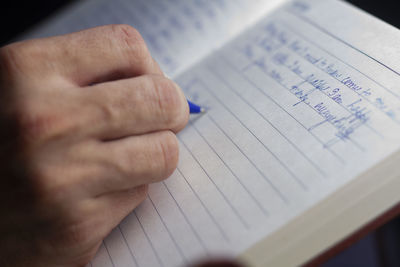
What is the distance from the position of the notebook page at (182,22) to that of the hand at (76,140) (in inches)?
9.3

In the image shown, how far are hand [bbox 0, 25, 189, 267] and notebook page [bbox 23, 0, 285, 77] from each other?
24 cm

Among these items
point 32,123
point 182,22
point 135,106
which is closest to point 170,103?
point 135,106

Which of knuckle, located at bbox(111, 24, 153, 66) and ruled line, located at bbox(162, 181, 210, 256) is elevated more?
knuckle, located at bbox(111, 24, 153, 66)

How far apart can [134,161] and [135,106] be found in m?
0.06

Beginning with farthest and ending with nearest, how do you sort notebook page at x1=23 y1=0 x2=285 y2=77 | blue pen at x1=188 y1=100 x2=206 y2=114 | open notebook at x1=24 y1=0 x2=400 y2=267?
notebook page at x1=23 y1=0 x2=285 y2=77 → blue pen at x1=188 y1=100 x2=206 y2=114 → open notebook at x1=24 y1=0 x2=400 y2=267

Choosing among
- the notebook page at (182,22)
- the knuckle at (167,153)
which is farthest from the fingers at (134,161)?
the notebook page at (182,22)

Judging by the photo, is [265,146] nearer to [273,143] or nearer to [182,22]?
[273,143]

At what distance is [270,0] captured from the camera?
2.20ft

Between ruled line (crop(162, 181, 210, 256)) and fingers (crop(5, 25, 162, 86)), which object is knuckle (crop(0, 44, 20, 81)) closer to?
fingers (crop(5, 25, 162, 86))

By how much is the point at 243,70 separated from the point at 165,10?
0.30 meters

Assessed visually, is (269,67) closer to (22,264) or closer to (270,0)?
(270,0)

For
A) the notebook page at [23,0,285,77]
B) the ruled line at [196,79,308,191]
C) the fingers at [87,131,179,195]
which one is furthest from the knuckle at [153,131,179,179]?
the notebook page at [23,0,285,77]

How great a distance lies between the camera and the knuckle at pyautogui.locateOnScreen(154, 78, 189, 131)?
16.3 inches

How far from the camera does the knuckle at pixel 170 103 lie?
0.41 metres
